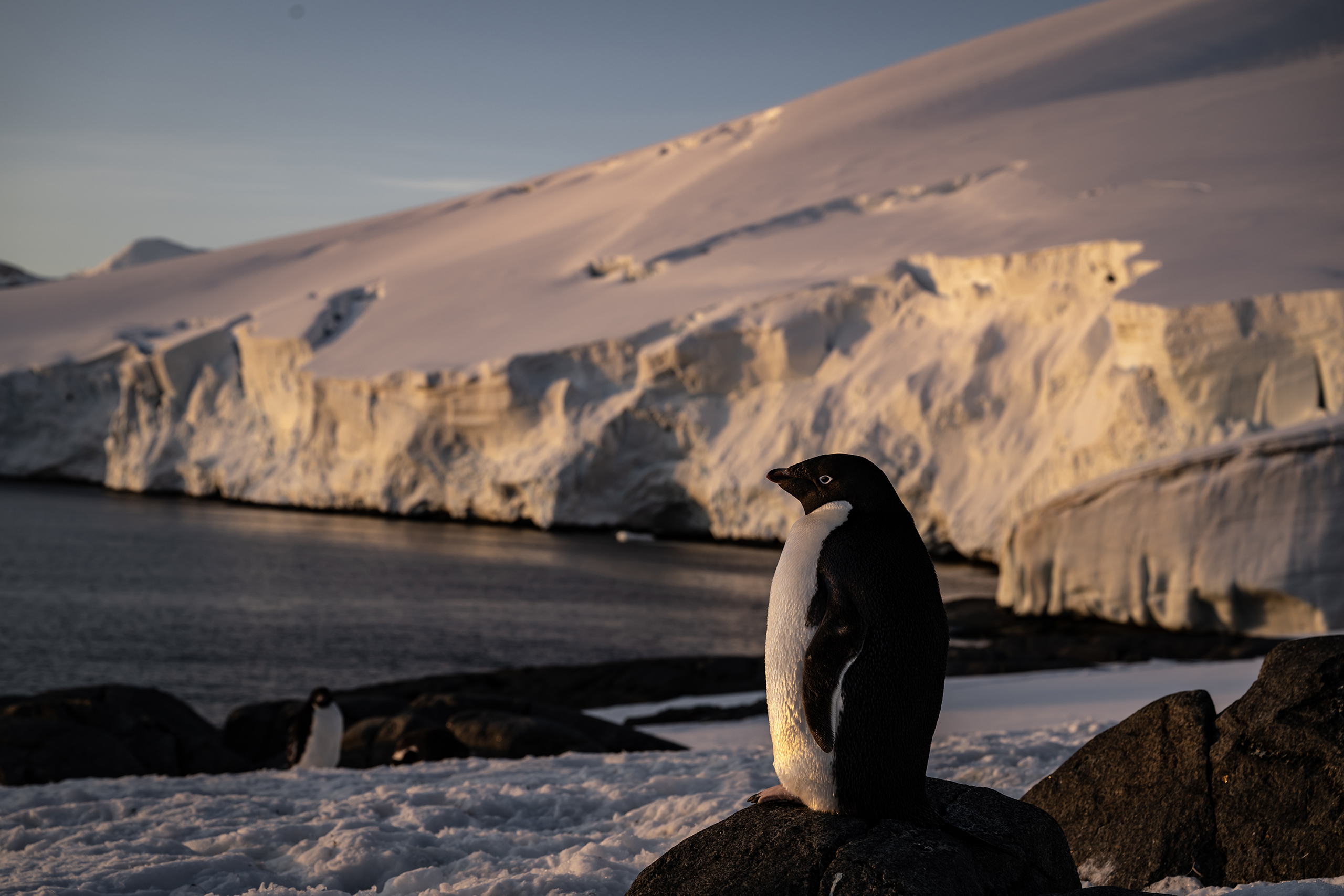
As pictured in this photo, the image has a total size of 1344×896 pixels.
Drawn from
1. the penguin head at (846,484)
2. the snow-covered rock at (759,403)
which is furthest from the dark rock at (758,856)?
the snow-covered rock at (759,403)

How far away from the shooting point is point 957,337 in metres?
28.9

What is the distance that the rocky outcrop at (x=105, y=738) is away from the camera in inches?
283

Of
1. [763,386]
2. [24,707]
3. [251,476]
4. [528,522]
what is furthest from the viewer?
[251,476]

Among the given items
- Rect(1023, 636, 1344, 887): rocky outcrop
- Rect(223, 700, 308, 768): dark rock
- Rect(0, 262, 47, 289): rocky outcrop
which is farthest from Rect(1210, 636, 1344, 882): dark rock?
Rect(0, 262, 47, 289): rocky outcrop

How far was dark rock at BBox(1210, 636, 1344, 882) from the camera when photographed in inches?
123

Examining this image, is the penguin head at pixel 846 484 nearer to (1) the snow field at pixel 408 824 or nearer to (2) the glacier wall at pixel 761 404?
(1) the snow field at pixel 408 824

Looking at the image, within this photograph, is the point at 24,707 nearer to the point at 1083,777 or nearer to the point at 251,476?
the point at 1083,777

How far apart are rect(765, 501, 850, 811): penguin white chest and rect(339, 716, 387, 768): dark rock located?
6.47 metres

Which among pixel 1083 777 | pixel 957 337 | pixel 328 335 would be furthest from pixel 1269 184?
pixel 328 335

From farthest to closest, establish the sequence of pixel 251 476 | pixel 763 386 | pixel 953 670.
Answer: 1. pixel 251 476
2. pixel 763 386
3. pixel 953 670

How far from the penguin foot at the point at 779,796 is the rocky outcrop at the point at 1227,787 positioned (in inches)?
51.2

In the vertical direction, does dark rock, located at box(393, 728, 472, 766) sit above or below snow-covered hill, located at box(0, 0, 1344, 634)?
below

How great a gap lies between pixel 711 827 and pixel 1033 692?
7.79 meters

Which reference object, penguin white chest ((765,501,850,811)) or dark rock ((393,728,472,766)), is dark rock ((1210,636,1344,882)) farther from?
dark rock ((393,728,472,766))
